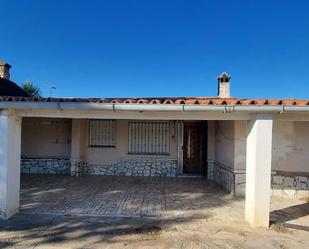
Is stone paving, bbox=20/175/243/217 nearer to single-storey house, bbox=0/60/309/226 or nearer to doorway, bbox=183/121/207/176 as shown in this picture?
single-storey house, bbox=0/60/309/226

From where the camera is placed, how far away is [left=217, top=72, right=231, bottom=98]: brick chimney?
15.4 m

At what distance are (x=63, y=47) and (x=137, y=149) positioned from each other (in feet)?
29.3

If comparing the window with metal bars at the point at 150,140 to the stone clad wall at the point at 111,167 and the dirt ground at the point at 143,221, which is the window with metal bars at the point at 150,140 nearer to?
the stone clad wall at the point at 111,167

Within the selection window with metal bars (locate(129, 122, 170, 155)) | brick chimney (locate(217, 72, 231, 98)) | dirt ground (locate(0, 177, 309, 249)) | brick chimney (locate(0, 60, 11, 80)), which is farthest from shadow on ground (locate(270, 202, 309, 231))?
brick chimney (locate(0, 60, 11, 80))

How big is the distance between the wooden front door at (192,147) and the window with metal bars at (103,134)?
12.7ft

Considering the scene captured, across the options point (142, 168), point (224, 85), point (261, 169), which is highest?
point (224, 85)

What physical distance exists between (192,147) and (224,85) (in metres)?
4.51

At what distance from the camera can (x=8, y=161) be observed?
21.5 feet

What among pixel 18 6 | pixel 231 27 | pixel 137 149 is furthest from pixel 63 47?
pixel 231 27

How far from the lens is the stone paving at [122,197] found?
741 centimetres

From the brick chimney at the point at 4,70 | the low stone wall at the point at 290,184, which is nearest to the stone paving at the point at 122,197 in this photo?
the low stone wall at the point at 290,184

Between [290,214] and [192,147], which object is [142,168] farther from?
[290,214]

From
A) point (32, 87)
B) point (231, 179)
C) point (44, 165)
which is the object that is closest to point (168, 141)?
point (231, 179)

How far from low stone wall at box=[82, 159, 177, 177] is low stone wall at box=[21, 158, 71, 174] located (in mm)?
1169
